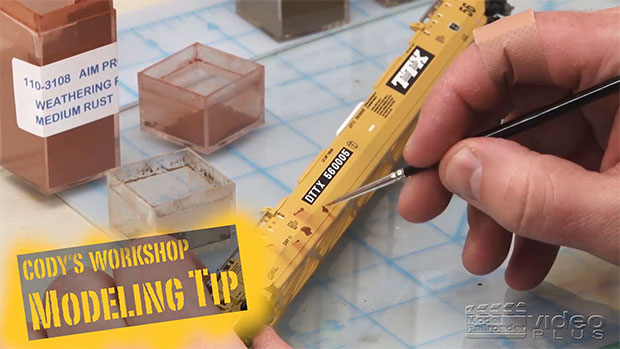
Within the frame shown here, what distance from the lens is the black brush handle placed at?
2.21ft

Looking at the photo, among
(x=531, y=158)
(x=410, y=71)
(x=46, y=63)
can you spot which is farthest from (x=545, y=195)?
(x=46, y=63)

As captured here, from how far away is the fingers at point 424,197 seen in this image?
0.74 metres

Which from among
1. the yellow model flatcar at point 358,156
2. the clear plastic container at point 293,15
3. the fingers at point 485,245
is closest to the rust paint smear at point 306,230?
the yellow model flatcar at point 358,156

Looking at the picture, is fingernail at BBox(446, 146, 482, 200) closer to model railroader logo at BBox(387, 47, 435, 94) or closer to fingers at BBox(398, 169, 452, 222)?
fingers at BBox(398, 169, 452, 222)

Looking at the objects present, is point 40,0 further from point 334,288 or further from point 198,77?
point 334,288

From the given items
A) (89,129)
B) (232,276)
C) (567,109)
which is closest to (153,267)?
(232,276)

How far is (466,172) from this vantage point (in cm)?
65

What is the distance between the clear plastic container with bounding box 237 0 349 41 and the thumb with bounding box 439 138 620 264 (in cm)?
40

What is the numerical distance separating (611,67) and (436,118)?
0.12 metres

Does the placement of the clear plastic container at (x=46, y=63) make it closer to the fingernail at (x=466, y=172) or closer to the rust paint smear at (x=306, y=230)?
the rust paint smear at (x=306, y=230)

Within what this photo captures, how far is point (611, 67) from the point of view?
0.69 m

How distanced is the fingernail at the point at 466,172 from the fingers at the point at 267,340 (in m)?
0.15

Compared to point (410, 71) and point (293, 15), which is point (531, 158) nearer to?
point (410, 71)

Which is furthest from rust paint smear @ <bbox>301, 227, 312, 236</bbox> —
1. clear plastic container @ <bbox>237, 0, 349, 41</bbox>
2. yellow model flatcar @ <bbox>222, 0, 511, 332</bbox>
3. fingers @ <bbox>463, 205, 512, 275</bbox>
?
clear plastic container @ <bbox>237, 0, 349, 41</bbox>
